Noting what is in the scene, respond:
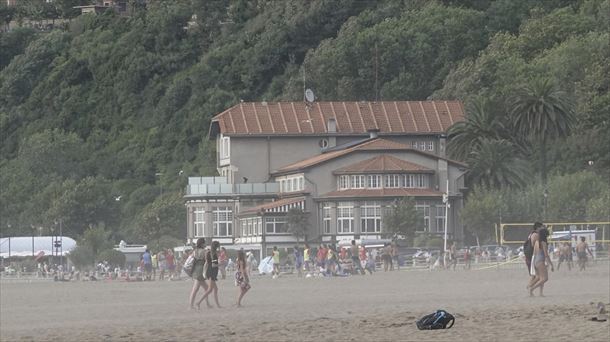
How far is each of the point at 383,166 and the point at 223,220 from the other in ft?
31.6

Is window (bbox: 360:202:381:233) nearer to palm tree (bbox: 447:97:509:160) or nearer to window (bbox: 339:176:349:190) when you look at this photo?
window (bbox: 339:176:349:190)

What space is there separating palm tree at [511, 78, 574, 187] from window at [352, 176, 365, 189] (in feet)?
33.5

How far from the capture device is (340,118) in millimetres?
94938

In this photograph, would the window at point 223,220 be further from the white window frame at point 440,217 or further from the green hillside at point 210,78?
the white window frame at point 440,217

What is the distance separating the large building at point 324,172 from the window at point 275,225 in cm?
5

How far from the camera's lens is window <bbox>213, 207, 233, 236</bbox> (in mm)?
91062

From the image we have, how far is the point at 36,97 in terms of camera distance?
154250 millimetres

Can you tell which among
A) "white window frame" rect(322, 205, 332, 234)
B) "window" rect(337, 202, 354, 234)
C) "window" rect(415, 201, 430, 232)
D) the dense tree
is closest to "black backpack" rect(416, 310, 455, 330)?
the dense tree

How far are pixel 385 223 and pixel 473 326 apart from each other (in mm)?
55371

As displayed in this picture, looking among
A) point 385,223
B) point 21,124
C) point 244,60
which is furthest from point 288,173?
point 21,124

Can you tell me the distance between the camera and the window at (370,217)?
84938 mm

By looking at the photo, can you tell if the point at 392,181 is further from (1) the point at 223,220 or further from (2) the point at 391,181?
(1) the point at 223,220

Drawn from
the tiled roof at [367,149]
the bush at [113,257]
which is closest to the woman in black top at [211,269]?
the bush at [113,257]

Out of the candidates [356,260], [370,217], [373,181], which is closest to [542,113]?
[373,181]
